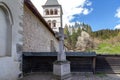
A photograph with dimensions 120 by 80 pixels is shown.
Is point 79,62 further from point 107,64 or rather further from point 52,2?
point 52,2

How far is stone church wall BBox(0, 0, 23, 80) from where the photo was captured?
657 cm

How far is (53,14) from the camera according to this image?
117 feet

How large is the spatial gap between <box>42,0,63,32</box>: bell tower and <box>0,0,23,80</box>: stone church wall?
2643 centimetres

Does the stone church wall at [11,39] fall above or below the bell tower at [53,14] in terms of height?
below

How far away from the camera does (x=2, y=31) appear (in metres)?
6.79

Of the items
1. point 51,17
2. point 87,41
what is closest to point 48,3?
point 51,17

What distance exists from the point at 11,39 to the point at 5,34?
12.4 inches

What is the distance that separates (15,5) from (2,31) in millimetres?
1416

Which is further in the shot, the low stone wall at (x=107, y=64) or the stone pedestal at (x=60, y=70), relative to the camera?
the low stone wall at (x=107, y=64)

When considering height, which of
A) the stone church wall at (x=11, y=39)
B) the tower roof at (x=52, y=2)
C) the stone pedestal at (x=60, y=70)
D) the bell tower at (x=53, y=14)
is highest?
the tower roof at (x=52, y=2)

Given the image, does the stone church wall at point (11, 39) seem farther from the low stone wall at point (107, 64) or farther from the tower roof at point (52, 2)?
the tower roof at point (52, 2)

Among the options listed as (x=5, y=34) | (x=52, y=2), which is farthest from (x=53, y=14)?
(x=5, y=34)

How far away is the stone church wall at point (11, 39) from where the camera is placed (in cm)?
657

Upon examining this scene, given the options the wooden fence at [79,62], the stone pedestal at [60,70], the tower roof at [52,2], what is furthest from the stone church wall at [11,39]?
the tower roof at [52,2]
